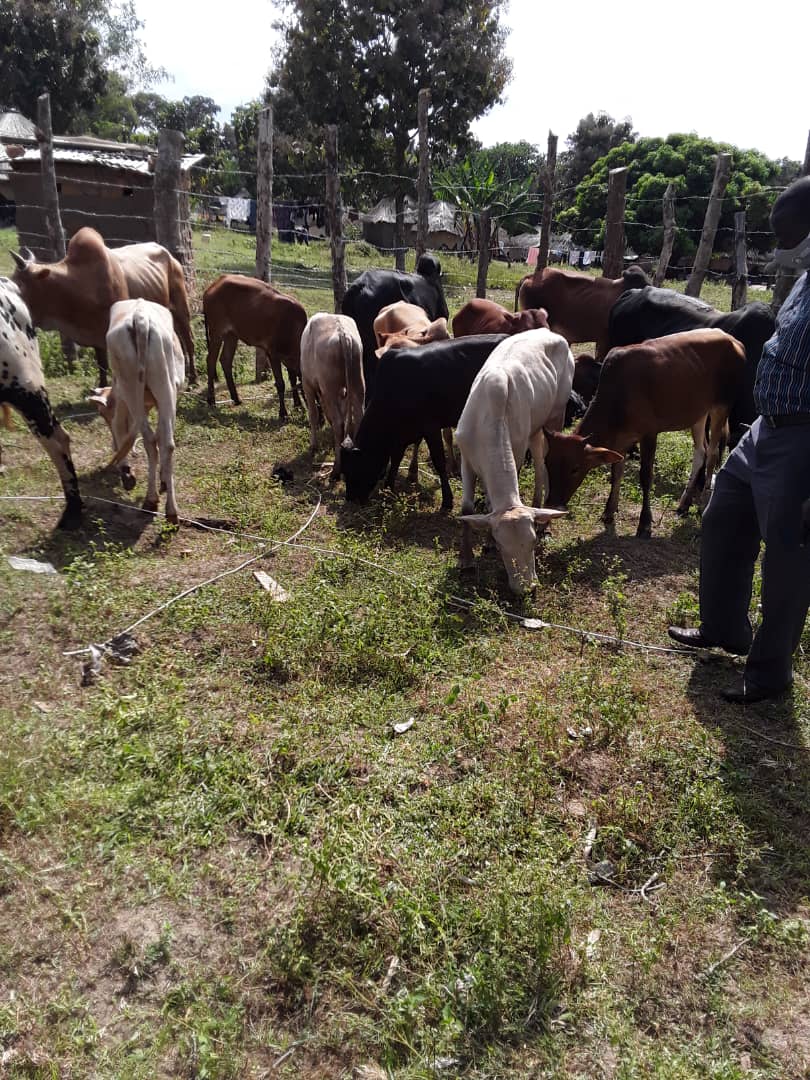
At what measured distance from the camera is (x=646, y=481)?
6730 millimetres

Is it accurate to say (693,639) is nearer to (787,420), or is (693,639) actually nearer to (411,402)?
(787,420)

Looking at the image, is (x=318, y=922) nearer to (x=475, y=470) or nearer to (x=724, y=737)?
(x=724, y=737)

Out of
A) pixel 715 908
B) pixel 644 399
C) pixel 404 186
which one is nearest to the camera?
pixel 715 908

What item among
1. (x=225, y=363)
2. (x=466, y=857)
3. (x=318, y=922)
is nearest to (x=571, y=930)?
(x=466, y=857)

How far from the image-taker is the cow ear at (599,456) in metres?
6.26

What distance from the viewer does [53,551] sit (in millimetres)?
5684

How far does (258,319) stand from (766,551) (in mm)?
7317

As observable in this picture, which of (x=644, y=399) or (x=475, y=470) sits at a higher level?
(x=644, y=399)

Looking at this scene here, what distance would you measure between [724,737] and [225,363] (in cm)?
814

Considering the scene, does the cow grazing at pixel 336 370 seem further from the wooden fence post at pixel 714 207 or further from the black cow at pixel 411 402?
the wooden fence post at pixel 714 207

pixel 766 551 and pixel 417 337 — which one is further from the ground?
pixel 417 337

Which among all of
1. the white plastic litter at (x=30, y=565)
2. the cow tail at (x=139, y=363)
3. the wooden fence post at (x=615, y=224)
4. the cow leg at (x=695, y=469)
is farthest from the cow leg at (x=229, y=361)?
the cow leg at (x=695, y=469)

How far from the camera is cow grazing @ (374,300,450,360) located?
26.7 feet

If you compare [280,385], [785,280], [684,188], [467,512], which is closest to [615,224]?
[785,280]
